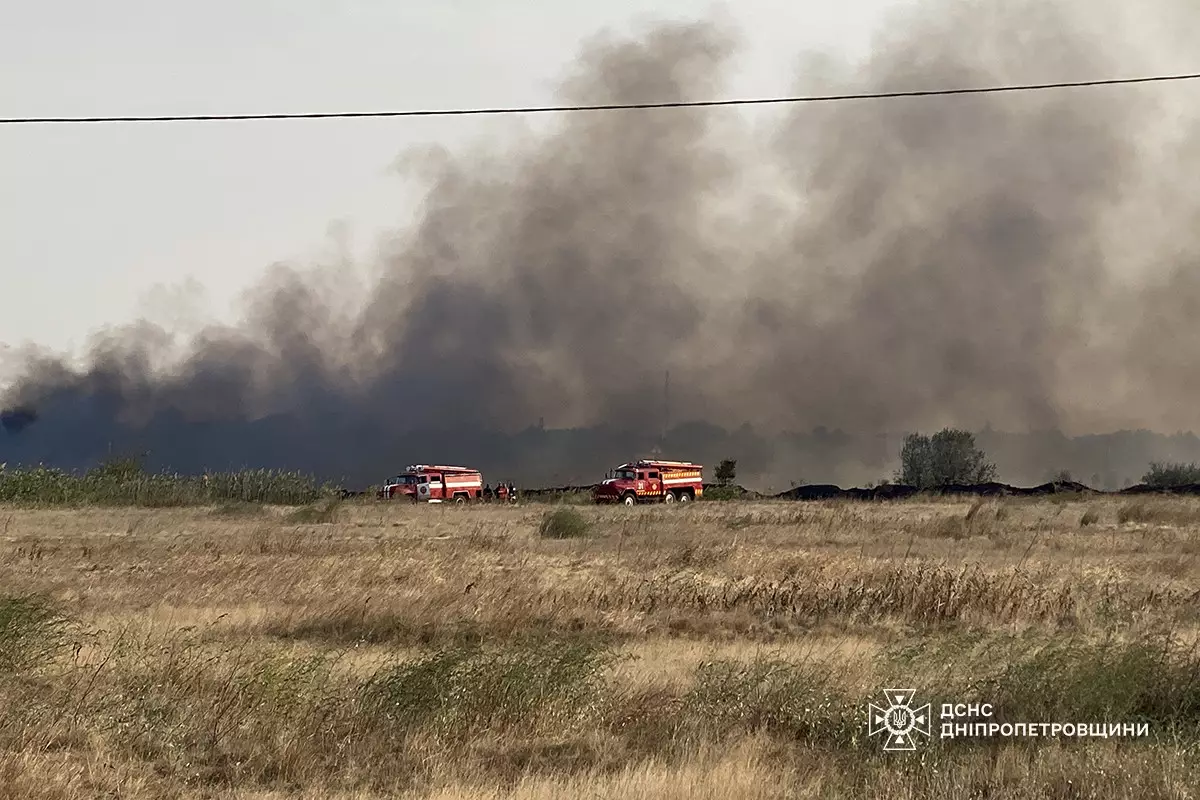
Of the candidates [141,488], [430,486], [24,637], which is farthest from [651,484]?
[24,637]

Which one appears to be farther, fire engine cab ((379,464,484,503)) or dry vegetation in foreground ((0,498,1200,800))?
fire engine cab ((379,464,484,503))

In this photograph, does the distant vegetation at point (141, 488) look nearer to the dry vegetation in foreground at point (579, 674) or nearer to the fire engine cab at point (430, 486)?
the fire engine cab at point (430, 486)

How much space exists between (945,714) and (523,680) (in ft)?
11.0

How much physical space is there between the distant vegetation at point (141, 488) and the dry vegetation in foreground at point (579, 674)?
3529 cm

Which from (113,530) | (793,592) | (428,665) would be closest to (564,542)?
(793,592)

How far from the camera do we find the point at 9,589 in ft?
52.4

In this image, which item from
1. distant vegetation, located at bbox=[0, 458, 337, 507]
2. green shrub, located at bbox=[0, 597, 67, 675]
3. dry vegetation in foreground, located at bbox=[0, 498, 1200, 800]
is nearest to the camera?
dry vegetation in foreground, located at bbox=[0, 498, 1200, 800]


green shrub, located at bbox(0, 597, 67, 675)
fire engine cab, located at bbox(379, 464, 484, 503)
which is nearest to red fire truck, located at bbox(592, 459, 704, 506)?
fire engine cab, located at bbox(379, 464, 484, 503)

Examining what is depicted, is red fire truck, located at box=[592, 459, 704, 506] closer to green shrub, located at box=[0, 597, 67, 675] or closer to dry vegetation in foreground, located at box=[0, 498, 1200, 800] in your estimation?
dry vegetation in foreground, located at box=[0, 498, 1200, 800]

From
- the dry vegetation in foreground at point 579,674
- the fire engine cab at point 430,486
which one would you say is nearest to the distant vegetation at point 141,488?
the fire engine cab at point 430,486

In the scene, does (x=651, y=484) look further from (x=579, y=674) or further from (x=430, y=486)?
(x=579, y=674)

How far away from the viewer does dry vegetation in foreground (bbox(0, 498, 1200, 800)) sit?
22.1 feet

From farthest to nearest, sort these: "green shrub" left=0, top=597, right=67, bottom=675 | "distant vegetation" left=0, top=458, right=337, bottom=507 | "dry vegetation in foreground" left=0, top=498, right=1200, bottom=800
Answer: "distant vegetation" left=0, top=458, right=337, bottom=507
"green shrub" left=0, top=597, right=67, bottom=675
"dry vegetation in foreground" left=0, top=498, right=1200, bottom=800

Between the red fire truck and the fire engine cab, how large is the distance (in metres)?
9.09
